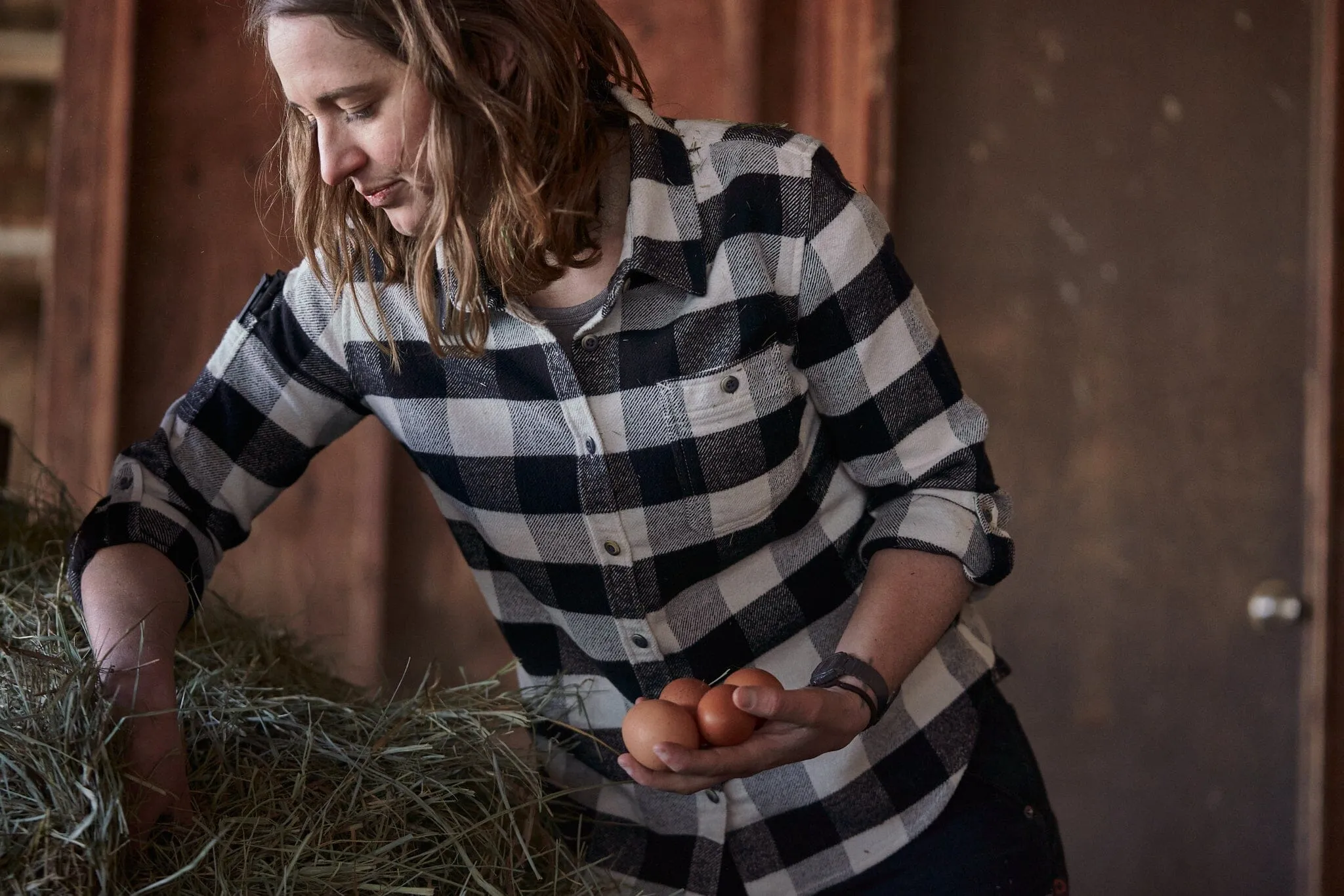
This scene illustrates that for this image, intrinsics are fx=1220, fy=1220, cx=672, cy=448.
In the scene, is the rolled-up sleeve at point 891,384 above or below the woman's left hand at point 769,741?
above

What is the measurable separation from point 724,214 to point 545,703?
0.48 meters

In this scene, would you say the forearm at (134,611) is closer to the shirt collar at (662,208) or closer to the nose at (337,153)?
the nose at (337,153)

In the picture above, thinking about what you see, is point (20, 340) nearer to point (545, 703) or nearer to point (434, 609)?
point (434, 609)

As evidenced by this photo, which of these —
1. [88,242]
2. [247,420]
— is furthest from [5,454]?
[247,420]

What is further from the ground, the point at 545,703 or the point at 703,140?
the point at 703,140

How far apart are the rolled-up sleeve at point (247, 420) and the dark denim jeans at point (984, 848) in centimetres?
56

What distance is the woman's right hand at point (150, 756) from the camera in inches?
32.5

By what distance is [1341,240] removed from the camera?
2248 millimetres

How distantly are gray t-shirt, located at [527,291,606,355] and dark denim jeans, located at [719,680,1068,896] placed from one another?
1.67 ft

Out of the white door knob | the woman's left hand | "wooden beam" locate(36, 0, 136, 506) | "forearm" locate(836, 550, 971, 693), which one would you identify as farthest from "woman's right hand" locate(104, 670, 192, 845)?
the white door knob

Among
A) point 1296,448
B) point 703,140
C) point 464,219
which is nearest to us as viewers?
point 464,219

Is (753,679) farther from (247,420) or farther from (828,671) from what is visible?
(247,420)

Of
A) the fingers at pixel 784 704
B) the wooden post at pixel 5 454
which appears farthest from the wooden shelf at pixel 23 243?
the fingers at pixel 784 704

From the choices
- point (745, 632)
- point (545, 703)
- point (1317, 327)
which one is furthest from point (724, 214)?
point (1317, 327)
